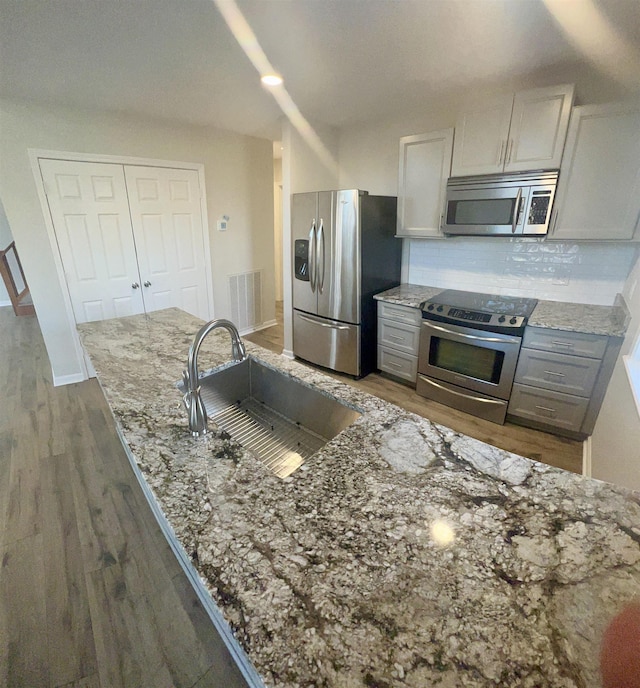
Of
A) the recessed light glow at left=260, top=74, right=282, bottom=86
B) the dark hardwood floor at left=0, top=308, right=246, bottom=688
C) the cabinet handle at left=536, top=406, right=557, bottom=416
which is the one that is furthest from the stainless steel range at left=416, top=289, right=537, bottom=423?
the dark hardwood floor at left=0, top=308, right=246, bottom=688

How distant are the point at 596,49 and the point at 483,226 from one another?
111cm

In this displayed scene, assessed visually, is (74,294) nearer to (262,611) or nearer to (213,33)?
(213,33)

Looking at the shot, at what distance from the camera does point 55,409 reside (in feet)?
9.53

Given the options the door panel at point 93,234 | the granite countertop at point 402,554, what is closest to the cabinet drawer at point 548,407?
the granite countertop at point 402,554

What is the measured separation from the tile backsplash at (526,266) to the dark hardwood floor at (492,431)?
44.3 inches

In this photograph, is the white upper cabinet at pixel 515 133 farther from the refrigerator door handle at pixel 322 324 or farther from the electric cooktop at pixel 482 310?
the refrigerator door handle at pixel 322 324

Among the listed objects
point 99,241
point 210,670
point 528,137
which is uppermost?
point 528,137

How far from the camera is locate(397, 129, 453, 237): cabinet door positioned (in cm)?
276

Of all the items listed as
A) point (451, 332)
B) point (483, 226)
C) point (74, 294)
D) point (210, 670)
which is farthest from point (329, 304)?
point (210, 670)

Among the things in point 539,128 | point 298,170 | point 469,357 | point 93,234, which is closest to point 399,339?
point 469,357

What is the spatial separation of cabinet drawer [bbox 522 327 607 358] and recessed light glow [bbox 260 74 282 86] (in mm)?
2503

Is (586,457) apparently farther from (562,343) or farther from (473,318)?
(473,318)

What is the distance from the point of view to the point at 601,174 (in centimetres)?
218

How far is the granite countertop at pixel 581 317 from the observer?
2.17m
